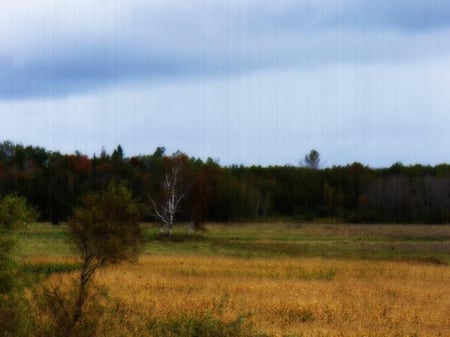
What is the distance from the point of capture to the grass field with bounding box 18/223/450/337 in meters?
19.5

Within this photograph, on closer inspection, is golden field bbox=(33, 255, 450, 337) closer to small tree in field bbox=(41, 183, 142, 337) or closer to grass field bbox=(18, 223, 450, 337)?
grass field bbox=(18, 223, 450, 337)

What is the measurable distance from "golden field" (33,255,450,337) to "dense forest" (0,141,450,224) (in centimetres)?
3367

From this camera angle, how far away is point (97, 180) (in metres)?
90.2

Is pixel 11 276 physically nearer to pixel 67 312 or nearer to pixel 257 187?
pixel 67 312

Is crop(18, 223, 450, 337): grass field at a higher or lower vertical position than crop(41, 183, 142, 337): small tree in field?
lower

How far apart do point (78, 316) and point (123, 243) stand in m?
1.69

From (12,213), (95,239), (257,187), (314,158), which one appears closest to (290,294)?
(12,213)

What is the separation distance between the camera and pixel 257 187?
107 meters

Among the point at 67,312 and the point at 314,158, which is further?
the point at 314,158

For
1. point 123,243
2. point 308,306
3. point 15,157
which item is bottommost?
point 308,306

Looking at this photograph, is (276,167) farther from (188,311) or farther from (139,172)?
(188,311)

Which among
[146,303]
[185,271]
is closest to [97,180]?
[185,271]

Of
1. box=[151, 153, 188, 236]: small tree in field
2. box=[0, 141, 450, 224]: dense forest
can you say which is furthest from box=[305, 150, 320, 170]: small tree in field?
box=[151, 153, 188, 236]: small tree in field

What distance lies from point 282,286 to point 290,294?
2.05 metres
